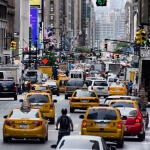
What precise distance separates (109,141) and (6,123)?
11.2 feet

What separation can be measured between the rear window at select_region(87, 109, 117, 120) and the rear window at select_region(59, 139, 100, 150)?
871 cm

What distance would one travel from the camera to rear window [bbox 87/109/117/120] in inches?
1016

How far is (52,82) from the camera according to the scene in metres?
71.5

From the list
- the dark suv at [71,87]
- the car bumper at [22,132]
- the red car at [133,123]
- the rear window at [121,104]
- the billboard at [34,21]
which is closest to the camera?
the car bumper at [22,132]

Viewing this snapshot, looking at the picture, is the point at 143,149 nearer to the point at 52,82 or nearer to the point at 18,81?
the point at 52,82

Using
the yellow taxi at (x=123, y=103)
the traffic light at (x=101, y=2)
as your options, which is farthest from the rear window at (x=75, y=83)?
the traffic light at (x=101, y=2)

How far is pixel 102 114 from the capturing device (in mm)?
25938

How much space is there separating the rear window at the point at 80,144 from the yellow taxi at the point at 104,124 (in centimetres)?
863

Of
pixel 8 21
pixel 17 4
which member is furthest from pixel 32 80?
pixel 17 4

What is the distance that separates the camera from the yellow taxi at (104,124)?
25703 mm

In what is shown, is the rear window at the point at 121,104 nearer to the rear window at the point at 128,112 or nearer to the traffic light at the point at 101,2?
the rear window at the point at 128,112

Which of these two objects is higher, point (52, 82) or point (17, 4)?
point (17, 4)

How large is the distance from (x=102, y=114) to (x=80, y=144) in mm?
9065

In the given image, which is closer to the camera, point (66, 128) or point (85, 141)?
point (85, 141)
